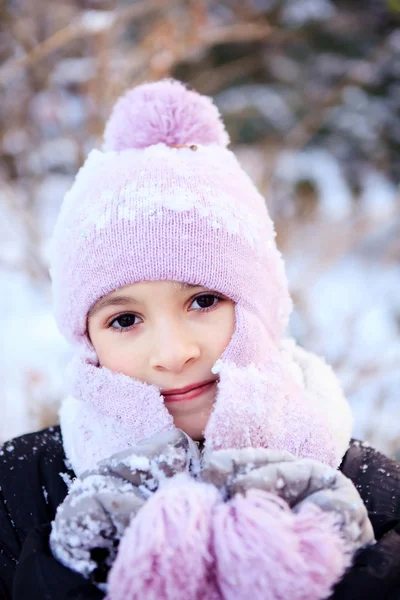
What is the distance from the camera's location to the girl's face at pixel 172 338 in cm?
113

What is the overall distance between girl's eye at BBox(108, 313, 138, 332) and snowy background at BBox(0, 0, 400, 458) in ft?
4.77

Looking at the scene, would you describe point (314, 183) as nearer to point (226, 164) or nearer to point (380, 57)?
point (380, 57)

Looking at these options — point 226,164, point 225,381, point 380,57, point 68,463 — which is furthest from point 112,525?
point 380,57

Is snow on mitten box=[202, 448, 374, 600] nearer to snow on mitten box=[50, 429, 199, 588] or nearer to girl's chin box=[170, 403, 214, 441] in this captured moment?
snow on mitten box=[50, 429, 199, 588]

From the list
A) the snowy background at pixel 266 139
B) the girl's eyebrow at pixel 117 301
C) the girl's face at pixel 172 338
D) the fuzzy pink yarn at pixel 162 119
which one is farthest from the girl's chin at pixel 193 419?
the snowy background at pixel 266 139

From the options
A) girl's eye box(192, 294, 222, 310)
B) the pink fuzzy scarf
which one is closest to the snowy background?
the pink fuzzy scarf

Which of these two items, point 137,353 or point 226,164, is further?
point 226,164

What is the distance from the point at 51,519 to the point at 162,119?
0.96 meters

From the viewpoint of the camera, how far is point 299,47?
4.89m

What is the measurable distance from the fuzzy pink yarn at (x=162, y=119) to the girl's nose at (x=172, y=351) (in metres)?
0.50

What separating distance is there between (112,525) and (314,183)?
5009mm

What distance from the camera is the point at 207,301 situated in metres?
1.20

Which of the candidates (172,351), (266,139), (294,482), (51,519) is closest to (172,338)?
(172,351)

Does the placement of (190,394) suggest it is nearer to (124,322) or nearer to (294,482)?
(124,322)
